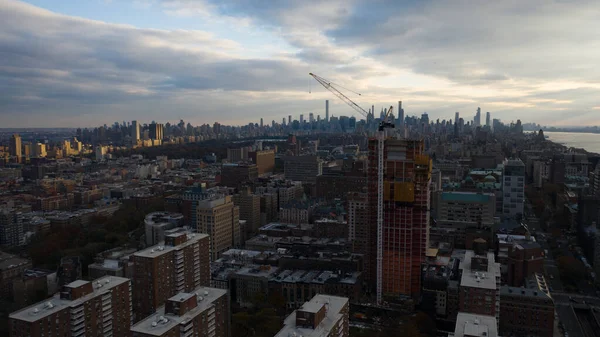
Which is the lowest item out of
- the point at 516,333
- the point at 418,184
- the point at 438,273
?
the point at 516,333

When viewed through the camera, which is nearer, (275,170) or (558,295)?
(558,295)

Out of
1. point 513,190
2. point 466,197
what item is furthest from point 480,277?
point 513,190

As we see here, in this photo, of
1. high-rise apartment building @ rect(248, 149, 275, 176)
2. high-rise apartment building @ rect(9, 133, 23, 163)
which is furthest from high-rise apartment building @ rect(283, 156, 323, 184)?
high-rise apartment building @ rect(9, 133, 23, 163)

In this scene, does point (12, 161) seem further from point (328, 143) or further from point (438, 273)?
point (438, 273)

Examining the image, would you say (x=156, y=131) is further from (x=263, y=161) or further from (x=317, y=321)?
(x=317, y=321)

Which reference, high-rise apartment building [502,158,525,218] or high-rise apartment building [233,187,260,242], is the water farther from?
high-rise apartment building [233,187,260,242]

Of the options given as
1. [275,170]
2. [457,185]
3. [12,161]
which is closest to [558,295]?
[457,185]
